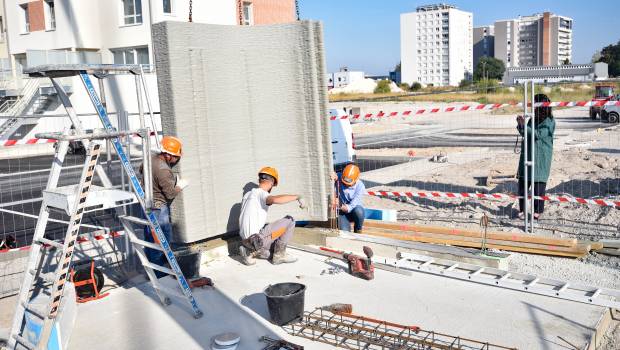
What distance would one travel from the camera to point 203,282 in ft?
22.2

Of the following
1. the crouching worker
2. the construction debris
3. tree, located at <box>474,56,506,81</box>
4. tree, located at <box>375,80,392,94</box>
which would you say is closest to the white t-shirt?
the crouching worker

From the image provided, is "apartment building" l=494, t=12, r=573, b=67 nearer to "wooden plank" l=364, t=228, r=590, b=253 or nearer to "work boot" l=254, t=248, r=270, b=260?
"wooden plank" l=364, t=228, r=590, b=253

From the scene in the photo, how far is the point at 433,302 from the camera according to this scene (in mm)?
6117

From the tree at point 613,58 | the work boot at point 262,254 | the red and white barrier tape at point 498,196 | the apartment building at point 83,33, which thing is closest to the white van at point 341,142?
the red and white barrier tape at point 498,196

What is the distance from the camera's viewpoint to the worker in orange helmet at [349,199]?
28.0 ft

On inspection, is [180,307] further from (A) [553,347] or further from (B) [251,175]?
(A) [553,347]

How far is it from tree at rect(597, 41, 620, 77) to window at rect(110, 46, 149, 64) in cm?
10175

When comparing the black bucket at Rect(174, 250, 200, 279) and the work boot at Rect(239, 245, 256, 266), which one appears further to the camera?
the work boot at Rect(239, 245, 256, 266)

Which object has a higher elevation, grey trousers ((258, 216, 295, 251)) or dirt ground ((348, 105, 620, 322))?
grey trousers ((258, 216, 295, 251))

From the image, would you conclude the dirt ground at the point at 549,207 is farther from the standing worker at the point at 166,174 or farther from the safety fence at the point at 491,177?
the standing worker at the point at 166,174

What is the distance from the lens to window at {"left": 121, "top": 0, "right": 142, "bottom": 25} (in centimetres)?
3234

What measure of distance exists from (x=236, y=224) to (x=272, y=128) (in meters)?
1.33

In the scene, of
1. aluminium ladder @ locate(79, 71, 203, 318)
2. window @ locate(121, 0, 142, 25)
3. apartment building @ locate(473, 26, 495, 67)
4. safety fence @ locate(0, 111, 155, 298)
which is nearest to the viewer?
aluminium ladder @ locate(79, 71, 203, 318)

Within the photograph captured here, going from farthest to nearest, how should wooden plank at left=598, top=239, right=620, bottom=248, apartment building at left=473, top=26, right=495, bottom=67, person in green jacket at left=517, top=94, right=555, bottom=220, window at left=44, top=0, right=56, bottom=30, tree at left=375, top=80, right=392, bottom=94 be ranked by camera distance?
1. apartment building at left=473, top=26, right=495, bottom=67
2. tree at left=375, top=80, right=392, bottom=94
3. window at left=44, top=0, right=56, bottom=30
4. person in green jacket at left=517, top=94, right=555, bottom=220
5. wooden plank at left=598, top=239, right=620, bottom=248
